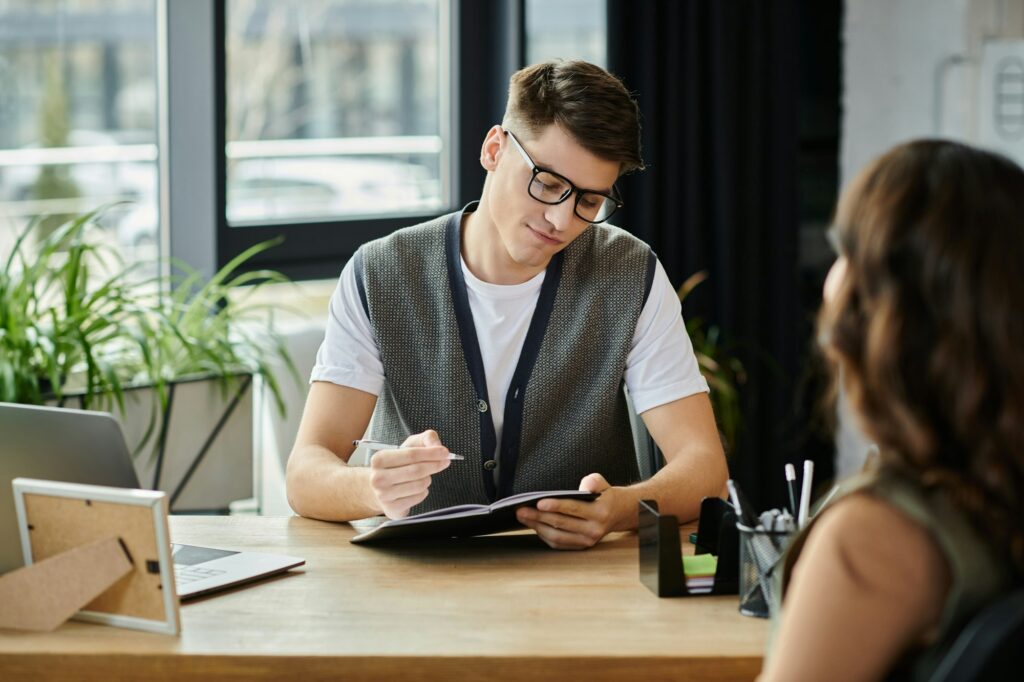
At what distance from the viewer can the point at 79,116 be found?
316 cm

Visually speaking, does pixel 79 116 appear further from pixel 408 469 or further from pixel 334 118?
pixel 408 469

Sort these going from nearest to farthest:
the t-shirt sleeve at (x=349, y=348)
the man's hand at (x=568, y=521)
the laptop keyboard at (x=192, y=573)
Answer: the laptop keyboard at (x=192, y=573), the man's hand at (x=568, y=521), the t-shirt sleeve at (x=349, y=348)

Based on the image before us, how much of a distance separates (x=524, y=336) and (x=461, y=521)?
1.81 ft

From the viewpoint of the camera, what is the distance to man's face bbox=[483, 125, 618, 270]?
→ 1933 millimetres

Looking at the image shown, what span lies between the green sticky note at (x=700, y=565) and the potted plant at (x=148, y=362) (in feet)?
4.52

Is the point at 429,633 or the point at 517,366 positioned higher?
the point at 517,366

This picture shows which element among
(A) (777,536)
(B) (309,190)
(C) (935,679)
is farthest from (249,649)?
(B) (309,190)

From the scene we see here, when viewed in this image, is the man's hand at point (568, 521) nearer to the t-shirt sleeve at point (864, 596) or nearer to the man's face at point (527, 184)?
the man's face at point (527, 184)

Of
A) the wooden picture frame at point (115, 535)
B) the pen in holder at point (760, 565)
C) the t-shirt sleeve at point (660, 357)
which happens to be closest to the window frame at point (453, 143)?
the t-shirt sleeve at point (660, 357)

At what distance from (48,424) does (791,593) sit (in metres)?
0.97

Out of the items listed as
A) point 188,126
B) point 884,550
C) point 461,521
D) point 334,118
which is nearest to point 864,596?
point 884,550

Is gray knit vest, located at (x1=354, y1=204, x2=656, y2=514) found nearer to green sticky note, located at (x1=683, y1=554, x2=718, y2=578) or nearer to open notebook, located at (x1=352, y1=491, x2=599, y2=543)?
open notebook, located at (x1=352, y1=491, x2=599, y2=543)

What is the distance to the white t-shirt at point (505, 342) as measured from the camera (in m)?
2.04

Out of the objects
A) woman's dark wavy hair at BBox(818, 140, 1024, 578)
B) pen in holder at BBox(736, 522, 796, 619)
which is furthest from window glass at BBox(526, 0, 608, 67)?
woman's dark wavy hair at BBox(818, 140, 1024, 578)
